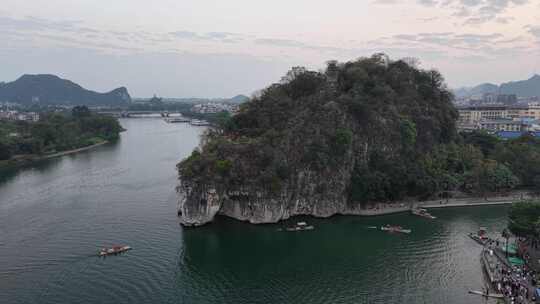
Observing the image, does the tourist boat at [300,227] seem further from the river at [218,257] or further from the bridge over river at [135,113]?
the bridge over river at [135,113]

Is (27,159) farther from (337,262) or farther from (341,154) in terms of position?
(337,262)

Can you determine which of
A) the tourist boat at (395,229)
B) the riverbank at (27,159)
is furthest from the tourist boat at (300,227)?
the riverbank at (27,159)

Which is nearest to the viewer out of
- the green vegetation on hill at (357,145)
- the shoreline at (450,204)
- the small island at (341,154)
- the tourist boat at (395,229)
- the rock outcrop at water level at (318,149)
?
the tourist boat at (395,229)

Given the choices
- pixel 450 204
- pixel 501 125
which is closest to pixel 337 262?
pixel 450 204

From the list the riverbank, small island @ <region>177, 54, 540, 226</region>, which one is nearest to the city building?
small island @ <region>177, 54, 540, 226</region>

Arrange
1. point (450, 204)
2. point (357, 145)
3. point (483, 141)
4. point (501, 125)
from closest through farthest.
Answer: point (450, 204), point (357, 145), point (483, 141), point (501, 125)

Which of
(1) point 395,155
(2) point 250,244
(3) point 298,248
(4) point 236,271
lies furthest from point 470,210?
(4) point 236,271
